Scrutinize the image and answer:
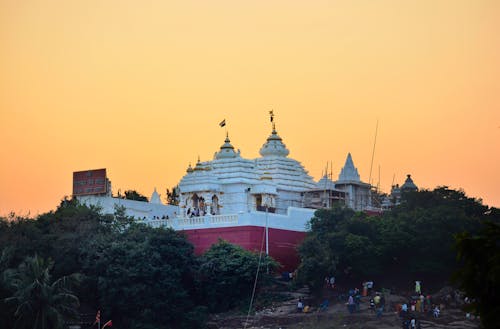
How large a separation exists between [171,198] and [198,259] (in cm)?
3164

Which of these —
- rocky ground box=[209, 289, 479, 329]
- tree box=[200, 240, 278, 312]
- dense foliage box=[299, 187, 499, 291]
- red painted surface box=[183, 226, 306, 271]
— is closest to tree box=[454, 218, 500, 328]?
rocky ground box=[209, 289, 479, 329]

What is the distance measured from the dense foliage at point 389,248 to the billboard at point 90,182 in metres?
13.2

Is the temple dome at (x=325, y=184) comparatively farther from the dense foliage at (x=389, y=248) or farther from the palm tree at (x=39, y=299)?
the palm tree at (x=39, y=299)

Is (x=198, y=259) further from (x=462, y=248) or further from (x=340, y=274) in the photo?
(x=462, y=248)

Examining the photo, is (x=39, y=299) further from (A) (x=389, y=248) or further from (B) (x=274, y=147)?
(B) (x=274, y=147)

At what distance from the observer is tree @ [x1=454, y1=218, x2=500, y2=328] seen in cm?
1936

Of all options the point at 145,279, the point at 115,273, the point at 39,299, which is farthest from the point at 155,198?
the point at 39,299

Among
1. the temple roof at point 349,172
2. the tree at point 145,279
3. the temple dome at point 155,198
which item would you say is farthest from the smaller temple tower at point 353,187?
the temple dome at point 155,198

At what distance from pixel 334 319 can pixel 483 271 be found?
26345 mm

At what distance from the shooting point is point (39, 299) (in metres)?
44.6

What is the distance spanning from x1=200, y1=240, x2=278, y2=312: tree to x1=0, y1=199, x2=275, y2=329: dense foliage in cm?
4

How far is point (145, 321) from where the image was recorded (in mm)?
46219

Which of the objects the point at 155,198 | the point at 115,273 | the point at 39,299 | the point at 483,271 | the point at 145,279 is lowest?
the point at 39,299

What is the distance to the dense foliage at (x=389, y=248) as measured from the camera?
48.3 metres
